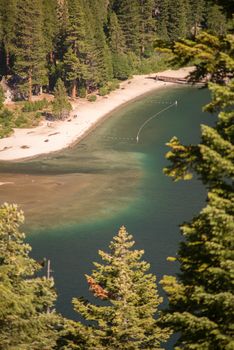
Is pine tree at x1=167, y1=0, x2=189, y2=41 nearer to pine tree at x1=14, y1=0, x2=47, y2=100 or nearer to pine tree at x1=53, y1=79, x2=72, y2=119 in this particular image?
pine tree at x1=14, y1=0, x2=47, y2=100

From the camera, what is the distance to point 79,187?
63.5m

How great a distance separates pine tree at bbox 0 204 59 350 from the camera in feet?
57.2

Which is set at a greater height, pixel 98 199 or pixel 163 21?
pixel 163 21

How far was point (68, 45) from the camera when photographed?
109375 millimetres

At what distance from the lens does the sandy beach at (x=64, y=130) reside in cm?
8012

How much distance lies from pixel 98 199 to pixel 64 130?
1343 inches

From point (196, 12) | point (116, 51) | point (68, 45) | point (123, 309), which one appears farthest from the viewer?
point (196, 12)

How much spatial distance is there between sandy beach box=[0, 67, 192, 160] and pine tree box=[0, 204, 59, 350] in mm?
57297

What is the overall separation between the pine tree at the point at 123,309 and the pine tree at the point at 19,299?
1.74 metres

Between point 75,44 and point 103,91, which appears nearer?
point 75,44

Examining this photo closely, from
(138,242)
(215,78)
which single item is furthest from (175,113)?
(215,78)

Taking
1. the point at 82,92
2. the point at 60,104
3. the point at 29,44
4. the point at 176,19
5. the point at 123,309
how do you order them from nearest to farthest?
the point at 123,309 → the point at 60,104 → the point at 29,44 → the point at 82,92 → the point at 176,19

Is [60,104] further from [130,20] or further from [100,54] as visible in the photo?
[130,20]

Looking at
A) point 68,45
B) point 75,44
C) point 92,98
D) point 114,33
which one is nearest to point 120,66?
point 114,33
